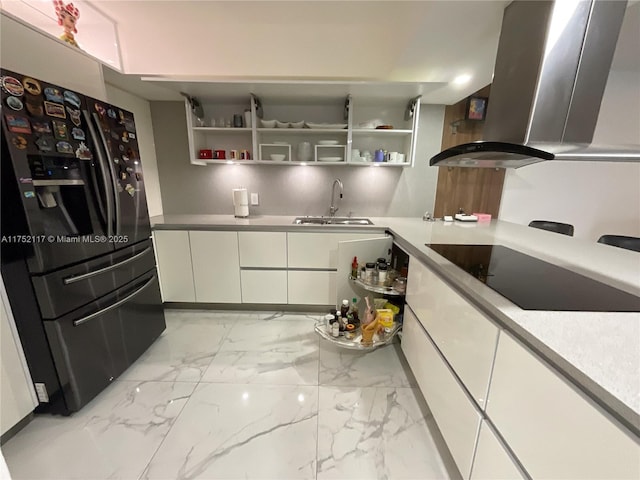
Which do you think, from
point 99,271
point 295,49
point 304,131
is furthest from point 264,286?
point 295,49

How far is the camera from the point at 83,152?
55.3 inches

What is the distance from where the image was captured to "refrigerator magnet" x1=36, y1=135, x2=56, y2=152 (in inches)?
47.5

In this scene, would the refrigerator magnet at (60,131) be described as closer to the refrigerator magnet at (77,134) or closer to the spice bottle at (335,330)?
the refrigerator magnet at (77,134)

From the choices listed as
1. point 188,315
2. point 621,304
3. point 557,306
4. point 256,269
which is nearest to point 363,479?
point 557,306

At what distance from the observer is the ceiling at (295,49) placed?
5.41 feet

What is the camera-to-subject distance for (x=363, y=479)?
1151mm

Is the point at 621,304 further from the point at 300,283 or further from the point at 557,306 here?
the point at 300,283

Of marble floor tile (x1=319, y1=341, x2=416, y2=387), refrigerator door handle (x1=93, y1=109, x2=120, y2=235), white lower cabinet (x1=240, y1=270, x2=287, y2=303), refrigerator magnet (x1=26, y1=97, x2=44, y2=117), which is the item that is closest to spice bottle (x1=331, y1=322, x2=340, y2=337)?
marble floor tile (x1=319, y1=341, x2=416, y2=387)

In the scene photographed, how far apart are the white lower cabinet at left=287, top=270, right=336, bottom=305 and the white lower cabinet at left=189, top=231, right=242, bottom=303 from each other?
0.51m

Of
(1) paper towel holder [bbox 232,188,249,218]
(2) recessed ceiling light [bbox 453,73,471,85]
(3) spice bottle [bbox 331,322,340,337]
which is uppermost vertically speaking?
(2) recessed ceiling light [bbox 453,73,471,85]

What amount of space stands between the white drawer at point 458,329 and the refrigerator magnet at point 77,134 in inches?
78.3

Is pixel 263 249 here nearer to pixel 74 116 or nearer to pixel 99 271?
pixel 99 271

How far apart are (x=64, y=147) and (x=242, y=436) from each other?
1721 mm

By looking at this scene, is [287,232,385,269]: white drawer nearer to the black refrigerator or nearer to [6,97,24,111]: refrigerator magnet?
the black refrigerator
